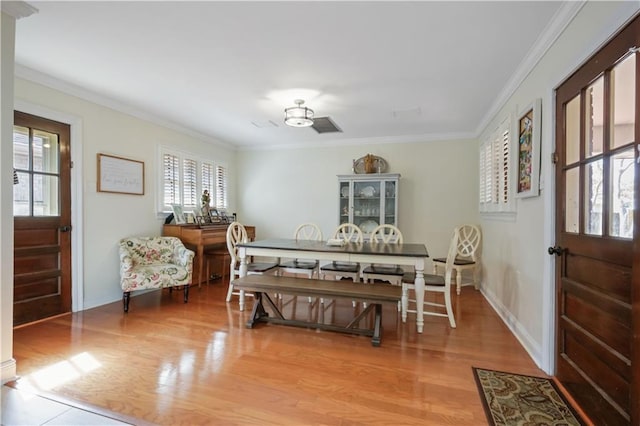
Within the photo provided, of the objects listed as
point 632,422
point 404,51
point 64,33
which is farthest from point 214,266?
point 632,422

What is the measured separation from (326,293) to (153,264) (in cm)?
236

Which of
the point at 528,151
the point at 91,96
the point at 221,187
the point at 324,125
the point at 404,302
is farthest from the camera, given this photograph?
the point at 221,187

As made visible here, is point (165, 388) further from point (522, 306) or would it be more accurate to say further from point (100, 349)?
point (522, 306)

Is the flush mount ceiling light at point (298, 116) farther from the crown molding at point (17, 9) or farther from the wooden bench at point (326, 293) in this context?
the crown molding at point (17, 9)

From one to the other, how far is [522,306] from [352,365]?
5.24ft

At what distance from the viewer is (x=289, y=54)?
247 cm

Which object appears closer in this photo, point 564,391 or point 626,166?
point 626,166

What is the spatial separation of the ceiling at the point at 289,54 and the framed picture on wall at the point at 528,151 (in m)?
0.40

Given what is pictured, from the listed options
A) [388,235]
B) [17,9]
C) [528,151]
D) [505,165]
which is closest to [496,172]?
[505,165]

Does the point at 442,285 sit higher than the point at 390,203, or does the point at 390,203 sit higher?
the point at 390,203

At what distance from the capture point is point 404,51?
2418 millimetres

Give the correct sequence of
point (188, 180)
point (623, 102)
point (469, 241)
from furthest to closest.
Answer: point (188, 180) < point (469, 241) < point (623, 102)

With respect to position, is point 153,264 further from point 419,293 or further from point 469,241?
point 469,241

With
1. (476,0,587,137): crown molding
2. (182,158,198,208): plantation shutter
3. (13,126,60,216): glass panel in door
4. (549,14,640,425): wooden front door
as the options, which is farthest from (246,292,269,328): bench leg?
(476,0,587,137): crown molding
